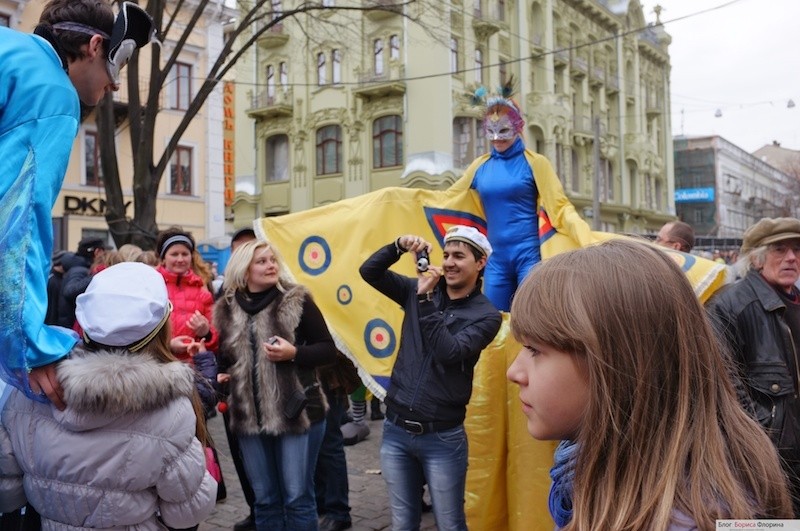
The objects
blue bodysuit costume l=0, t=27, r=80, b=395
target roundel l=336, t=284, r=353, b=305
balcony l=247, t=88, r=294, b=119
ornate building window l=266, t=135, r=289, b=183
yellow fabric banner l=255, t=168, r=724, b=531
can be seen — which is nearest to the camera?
blue bodysuit costume l=0, t=27, r=80, b=395

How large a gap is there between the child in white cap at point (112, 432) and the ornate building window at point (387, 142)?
24817 mm

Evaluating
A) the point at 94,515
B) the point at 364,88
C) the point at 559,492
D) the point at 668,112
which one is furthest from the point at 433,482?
the point at 668,112

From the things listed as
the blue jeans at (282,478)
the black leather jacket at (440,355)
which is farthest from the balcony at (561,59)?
the blue jeans at (282,478)

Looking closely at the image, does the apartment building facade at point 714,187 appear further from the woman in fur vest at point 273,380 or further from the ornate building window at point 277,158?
the woman in fur vest at point 273,380

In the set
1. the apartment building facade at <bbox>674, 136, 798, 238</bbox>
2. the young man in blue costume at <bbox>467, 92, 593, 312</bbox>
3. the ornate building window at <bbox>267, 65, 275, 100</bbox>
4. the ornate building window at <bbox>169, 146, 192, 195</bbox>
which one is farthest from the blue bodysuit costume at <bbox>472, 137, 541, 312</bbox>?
the apartment building facade at <bbox>674, 136, 798, 238</bbox>

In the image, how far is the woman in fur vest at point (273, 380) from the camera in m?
3.78

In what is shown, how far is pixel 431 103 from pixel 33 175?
24.7 meters

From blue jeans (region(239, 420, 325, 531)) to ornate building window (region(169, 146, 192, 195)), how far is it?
814 inches

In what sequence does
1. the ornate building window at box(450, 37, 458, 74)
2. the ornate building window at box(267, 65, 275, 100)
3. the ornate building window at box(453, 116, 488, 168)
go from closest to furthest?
1. the ornate building window at box(453, 116, 488, 168)
2. the ornate building window at box(450, 37, 458, 74)
3. the ornate building window at box(267, 65, 275, 100)

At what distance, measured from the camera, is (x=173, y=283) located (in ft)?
15.7

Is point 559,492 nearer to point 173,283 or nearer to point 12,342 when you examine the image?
point 12,342

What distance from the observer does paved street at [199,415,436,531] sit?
480 centimetres

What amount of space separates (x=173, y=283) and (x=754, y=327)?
363cm

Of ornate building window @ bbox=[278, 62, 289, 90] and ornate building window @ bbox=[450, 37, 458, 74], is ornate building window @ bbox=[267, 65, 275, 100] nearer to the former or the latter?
ornate building window @ bbox=[278, 62, 289, 90]
